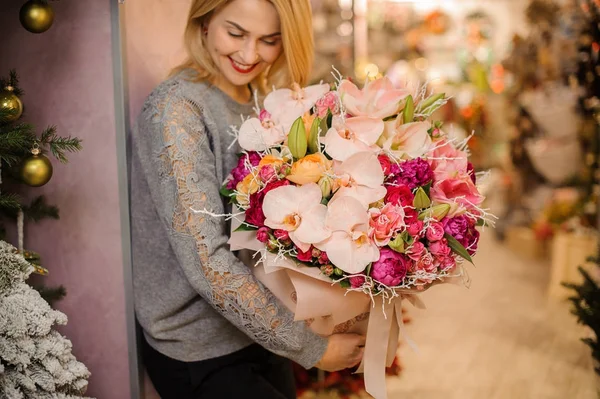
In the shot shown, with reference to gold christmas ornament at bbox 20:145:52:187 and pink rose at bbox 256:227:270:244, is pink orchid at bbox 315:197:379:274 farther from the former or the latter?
gold christmas ornament at bbox 20:145:52:187

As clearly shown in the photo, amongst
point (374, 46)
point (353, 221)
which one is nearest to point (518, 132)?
point (374, 46)

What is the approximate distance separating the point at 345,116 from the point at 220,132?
315 mm

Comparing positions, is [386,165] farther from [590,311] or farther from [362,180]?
[590,311]

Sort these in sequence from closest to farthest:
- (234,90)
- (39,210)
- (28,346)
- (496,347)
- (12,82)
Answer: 1. (28,346)
2. (12,82)
3. (39,210)
4. (234,90)
5. (496,347)

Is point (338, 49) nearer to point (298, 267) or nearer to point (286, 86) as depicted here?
point (286, 86)

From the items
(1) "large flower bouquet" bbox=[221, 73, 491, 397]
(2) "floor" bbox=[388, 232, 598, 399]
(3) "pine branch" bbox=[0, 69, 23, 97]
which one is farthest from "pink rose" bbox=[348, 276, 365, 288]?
(2) "floor" bbox=[388, 232, 598, 399]

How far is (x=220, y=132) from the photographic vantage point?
1.37 metres

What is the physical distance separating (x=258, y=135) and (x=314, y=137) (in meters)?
0.13

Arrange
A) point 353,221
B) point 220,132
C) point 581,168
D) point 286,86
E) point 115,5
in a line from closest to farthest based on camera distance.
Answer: point 353,221, point 115,5, point 220,132, point 286,86, point 581,168

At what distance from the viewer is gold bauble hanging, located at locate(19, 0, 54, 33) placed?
114 centimetres

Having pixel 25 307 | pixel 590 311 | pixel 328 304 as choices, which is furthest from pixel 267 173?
pixel 590 311

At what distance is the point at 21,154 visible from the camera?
121 cm

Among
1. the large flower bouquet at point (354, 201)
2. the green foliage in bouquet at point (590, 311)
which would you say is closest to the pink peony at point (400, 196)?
the large flower bouquet at point (354, 201)

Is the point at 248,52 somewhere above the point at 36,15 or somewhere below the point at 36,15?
below
